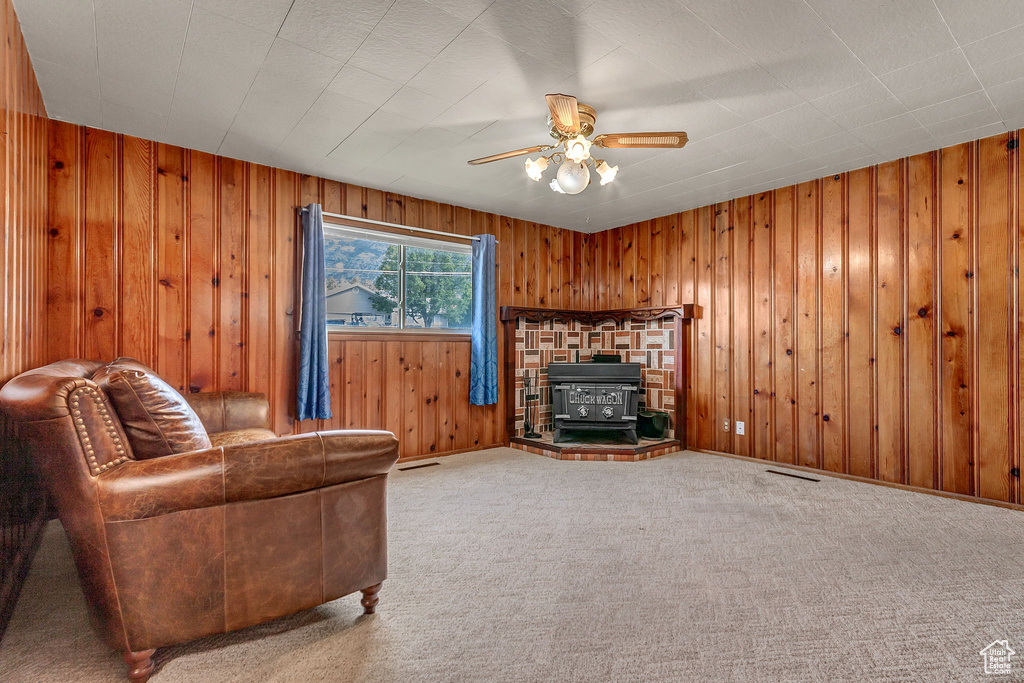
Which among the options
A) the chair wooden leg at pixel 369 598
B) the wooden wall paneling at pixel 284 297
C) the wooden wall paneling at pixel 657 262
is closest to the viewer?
the chair wooden leg at pixel 369 598

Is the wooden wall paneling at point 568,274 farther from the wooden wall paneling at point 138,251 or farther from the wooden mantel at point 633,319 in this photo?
the wooden wall paneling at point 138,251

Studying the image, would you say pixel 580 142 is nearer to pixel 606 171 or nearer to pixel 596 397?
pixel 606 171

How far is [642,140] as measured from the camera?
2584 mm

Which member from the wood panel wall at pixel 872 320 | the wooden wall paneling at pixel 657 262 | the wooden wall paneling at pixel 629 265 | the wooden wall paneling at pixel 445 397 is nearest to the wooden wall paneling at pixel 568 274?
the wooden wall paneling at pixel 629 265

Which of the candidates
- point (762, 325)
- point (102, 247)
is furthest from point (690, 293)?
point (102, 247)

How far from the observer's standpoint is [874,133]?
3.11 m

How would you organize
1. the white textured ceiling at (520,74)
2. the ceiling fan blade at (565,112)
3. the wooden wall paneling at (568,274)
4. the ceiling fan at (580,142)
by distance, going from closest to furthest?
the white textured ceiling at (520,74) < the ceiling fan blade at (565,112) < the ceiling fan at (580,142) < the wooden wall paneling at (568,274)

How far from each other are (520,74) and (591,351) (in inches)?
147

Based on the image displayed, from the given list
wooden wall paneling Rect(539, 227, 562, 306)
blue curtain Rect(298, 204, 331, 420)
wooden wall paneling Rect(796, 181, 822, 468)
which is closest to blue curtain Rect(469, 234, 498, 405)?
wooden wall paneling Rect(539, 227, 562, 306)

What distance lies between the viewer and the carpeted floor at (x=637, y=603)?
1524 millimetres

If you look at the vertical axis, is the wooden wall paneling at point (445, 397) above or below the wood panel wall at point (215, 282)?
below

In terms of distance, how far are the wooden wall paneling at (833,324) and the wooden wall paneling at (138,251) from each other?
4890mm

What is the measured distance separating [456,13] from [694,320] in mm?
3655

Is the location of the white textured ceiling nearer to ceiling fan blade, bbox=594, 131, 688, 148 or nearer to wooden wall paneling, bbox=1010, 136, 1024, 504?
ceiling fan blade, bbox=594, 131, 688, 148
